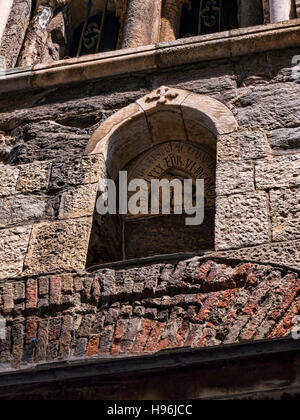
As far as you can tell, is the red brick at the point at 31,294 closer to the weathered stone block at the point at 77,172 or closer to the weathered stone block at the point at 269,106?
the weathered stone block at the point at 77,172

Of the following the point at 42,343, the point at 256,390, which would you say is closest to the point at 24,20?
the point at 42,343

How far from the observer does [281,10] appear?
6.62 m

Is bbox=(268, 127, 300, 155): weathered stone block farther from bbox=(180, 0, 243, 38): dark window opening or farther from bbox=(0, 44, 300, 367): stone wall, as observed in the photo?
bbox=(180, 0, 243, 38): dark window opening

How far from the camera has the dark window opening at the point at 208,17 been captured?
7.45 m

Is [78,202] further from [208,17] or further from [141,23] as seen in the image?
[208,17]

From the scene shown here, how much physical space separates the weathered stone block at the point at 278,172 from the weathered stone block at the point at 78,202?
108 cm

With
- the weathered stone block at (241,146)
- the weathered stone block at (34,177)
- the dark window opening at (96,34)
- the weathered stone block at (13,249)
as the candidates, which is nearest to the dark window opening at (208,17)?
the dark window opening at (96,34)

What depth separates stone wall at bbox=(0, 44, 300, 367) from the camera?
13.6 feet

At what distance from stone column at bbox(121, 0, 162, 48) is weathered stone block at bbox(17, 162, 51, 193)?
1906mm

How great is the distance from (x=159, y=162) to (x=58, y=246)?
118 centimetres

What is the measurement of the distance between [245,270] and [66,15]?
451 centimetres

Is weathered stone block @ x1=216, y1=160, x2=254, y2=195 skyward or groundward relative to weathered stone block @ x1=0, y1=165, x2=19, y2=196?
groundward

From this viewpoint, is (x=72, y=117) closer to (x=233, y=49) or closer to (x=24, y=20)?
(x=233, y=49)

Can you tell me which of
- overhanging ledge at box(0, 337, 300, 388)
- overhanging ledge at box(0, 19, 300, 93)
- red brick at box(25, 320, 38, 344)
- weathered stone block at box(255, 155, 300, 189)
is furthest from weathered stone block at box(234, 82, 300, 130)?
overhanging ledge at box(0, 337, 300, 388)
